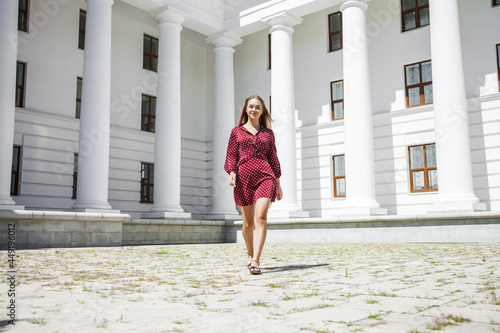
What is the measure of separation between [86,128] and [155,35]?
1118cm

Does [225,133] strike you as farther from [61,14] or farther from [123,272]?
[123,272]

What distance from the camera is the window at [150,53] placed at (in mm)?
26938

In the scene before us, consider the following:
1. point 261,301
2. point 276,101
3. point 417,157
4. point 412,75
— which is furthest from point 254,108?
point 412,75

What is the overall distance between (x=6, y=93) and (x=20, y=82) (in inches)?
249

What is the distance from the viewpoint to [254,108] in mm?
6836

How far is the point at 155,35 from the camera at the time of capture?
27344mm

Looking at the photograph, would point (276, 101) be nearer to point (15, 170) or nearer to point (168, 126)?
point (168, 126)

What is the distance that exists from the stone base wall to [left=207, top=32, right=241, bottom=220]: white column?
2.04m

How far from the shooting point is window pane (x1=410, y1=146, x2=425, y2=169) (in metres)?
21.2

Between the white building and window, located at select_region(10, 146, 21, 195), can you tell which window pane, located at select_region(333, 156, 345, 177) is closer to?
the white building

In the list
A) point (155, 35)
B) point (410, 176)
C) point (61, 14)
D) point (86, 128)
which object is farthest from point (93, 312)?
point (155, 35)

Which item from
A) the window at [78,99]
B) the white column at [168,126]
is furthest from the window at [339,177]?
the window at [78,99]

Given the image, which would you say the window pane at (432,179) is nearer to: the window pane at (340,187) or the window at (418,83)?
the window at (418,83)

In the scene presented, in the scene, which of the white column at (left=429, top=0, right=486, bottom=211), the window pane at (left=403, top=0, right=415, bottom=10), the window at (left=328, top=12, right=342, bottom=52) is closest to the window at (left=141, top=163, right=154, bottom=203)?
the window at (left=328, top=12, right=342, bottom=52)
